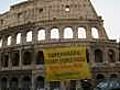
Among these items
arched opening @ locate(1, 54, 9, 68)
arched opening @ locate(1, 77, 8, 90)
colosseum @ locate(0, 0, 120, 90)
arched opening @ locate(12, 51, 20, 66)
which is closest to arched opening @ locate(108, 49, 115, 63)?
colosseum @ locate(0, 0, 120, 90)

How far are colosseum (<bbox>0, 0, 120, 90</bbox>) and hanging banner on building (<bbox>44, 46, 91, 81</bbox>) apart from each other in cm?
1360

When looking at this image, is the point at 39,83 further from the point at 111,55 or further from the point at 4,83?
the point at 111,55

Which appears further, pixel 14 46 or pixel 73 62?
pixel 14 46

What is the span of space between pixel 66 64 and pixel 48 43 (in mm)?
15155

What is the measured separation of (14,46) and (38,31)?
138 inches

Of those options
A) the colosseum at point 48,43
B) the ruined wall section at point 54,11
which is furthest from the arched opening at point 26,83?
the ruined wall section at point 54,11

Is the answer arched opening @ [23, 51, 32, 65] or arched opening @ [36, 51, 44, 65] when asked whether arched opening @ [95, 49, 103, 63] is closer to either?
arched opening @ [36, 51, 44, 65]

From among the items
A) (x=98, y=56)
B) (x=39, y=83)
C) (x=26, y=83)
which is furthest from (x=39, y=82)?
(x=98, y=56)

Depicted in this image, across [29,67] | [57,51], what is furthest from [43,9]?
[57,51]

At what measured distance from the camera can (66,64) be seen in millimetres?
22141

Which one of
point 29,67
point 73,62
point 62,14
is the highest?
point 62,14

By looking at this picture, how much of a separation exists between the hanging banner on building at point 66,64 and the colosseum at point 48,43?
13602 millimetres

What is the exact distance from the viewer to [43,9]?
131 ft

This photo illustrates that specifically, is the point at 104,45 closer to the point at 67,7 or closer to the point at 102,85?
the point at 67,7
